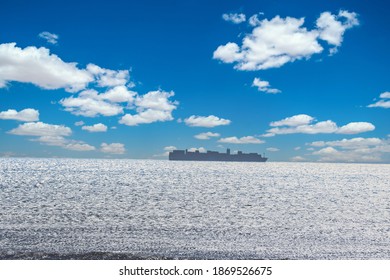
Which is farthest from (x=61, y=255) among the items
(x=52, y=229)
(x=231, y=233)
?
(x=231, y=233)

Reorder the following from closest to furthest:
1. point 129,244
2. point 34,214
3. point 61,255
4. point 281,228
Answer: point 61,255
point 129,244
point 281,228
point 34,214

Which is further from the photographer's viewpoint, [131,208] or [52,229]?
[131,208]

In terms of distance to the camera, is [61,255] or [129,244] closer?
[61,255]

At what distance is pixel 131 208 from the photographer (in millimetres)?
40688

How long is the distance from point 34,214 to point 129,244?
17118 millimetres
